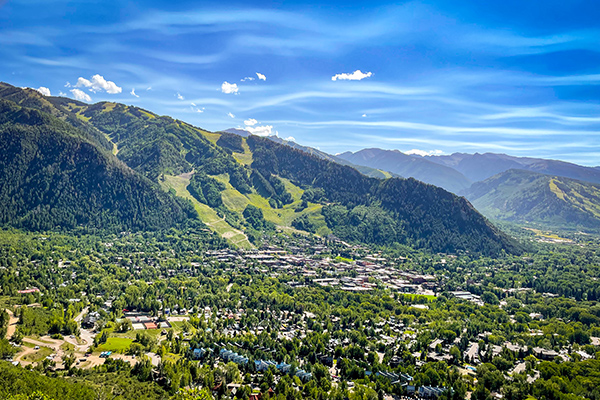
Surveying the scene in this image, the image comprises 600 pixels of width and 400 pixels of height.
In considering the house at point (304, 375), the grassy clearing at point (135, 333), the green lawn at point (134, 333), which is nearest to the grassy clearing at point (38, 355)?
the green lawn at point (134, 333)

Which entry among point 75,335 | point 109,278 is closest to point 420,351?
point 75,335

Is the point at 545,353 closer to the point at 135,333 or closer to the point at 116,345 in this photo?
the point at 135,333

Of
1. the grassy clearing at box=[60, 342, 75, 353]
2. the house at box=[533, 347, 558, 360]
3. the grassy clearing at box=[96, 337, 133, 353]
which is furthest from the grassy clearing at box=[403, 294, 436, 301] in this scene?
the grassy clearing at box=[60, 342, 75, 353]

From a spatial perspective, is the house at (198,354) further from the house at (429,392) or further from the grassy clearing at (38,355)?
the house at (429,392)

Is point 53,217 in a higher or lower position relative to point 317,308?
higher

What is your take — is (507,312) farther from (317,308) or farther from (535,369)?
(317,308)

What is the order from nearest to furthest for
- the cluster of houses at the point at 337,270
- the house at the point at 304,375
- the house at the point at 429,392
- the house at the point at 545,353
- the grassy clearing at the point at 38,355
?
1. the house at the point at 429,392
2. the house at the point at 304,375
3. the grassy clearing at the point at 38,355
4. the house at the point at 545,353
5. the cluster of houses at the point at 337,270

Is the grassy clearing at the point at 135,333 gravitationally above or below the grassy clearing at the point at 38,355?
below
